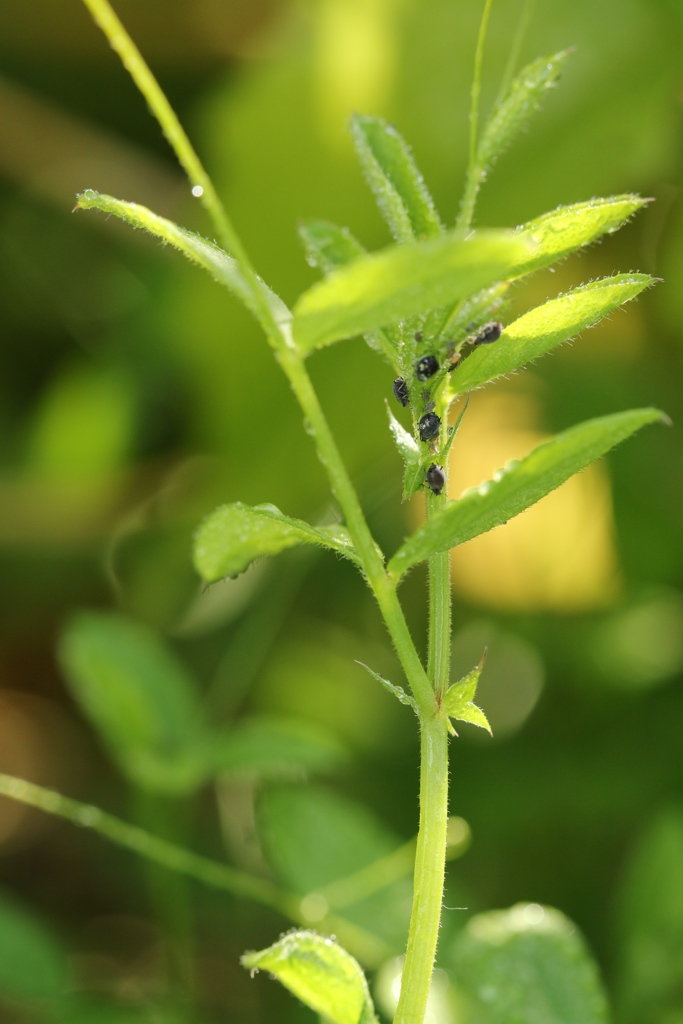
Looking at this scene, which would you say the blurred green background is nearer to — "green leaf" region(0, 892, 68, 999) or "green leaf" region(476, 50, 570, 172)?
"green leaf" region(0, 892, 68, 999)

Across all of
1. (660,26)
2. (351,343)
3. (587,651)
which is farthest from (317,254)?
(660,26)

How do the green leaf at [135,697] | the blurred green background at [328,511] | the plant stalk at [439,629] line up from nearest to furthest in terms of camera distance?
the plant stalk at [439,629] → the green leaf at [135,697] → the blurred green background at [328,511]

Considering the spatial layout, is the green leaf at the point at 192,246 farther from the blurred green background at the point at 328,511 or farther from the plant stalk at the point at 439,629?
the blurred green background at the point at 328,511

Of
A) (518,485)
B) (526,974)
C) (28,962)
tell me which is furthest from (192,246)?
(28,962)

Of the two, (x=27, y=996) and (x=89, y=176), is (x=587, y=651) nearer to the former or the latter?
(x=27, y=996)

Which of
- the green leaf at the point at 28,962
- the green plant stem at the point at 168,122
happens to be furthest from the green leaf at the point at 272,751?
the green plant stem at the point at 168,122

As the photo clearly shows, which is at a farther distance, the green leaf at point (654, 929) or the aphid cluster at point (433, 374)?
the green leaf at point (654, 929)

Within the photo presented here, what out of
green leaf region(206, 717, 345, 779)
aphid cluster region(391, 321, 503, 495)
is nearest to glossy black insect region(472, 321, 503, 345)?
aphid cluster region(391, 321, 503, 495)
